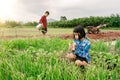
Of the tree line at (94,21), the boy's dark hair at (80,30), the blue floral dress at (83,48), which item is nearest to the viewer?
the boy's dark hair at (80,30)

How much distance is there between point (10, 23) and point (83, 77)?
116ft

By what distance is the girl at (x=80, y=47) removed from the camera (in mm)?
6957

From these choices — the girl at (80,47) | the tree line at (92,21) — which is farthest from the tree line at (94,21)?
the girl at (80,47)

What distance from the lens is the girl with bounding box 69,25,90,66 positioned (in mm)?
6957

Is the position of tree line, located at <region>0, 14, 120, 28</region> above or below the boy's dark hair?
below

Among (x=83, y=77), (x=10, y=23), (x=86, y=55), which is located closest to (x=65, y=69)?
(x=83, y=77)

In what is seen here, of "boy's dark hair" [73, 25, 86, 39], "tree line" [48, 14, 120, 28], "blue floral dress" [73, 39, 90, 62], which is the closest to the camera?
"boy's dark hair" [73, 25, 86, 39]

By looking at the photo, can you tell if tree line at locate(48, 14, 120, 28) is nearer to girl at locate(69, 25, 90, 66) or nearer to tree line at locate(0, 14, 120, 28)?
tree line at locate(0, 14, 120, 28)

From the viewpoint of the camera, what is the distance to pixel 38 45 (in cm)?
1048

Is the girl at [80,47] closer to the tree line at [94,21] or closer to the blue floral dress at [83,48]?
the blue floral dress at [83,48]

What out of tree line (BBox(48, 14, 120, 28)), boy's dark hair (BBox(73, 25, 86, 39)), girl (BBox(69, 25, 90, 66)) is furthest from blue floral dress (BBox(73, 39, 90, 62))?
tree line (BBox(48, 14, 120, 28))

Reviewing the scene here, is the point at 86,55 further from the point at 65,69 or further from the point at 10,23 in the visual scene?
the point at 10,23

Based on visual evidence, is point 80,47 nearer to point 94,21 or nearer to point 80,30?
point 80,30

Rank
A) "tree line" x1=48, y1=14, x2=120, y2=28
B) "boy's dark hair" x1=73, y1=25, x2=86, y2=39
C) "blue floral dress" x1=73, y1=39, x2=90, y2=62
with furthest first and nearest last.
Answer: "tree line" x1=48, y1=14, x2=120, y2=28 → "blue floral dress" x1=73, y1=39, x2=90, y2=62 → "boy's dark hair" x1=73, y1=25, x2=86, y2=39
